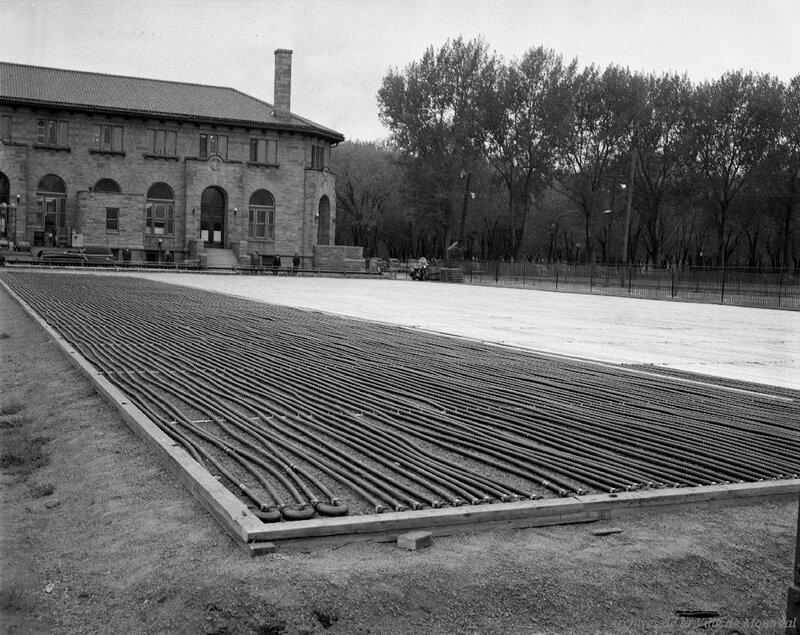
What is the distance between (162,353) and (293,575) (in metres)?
7.42

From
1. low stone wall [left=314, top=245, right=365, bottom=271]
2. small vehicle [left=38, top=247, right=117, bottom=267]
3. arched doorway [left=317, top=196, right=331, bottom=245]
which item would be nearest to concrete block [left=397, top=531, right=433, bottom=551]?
small vehicle [left=38, top=247, right=117, bottom=267]

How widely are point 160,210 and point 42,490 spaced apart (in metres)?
57.6

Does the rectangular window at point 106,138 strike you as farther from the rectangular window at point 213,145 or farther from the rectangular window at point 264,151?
the rectangular window at point 264,151

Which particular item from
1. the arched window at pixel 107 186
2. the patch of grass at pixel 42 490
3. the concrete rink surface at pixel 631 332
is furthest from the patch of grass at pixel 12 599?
the arched window at pixel 107 186

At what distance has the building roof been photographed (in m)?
58.6

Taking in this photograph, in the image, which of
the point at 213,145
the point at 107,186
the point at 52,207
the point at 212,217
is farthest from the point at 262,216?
the point at 52,207

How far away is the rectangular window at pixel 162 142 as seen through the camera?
60625 mm

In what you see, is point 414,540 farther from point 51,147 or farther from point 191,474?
point 51,147

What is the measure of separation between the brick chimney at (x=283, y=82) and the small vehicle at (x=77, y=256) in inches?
741

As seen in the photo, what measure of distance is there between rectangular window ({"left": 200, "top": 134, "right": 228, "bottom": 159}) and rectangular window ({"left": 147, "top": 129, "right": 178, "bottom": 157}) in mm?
1896

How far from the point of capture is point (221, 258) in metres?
58.2

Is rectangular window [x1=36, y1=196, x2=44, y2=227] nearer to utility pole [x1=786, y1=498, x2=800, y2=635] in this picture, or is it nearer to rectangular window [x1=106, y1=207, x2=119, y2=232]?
rectangular window [x1=106, y1=207, x2=119, y2=232]

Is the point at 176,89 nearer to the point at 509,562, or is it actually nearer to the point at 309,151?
the point at 309,151

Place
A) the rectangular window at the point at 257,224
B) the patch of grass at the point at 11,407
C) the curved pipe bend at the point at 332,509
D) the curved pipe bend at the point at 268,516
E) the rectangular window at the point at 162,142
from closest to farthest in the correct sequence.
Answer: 1. the curved pipe bend at the point at 268,516
2. the curved pipe bend at the point at 332,509
3. the patch of grass at the point at 11,407
4. the rectangular window at the point at 162,142
5. the rectangular window at the point at 257,224
